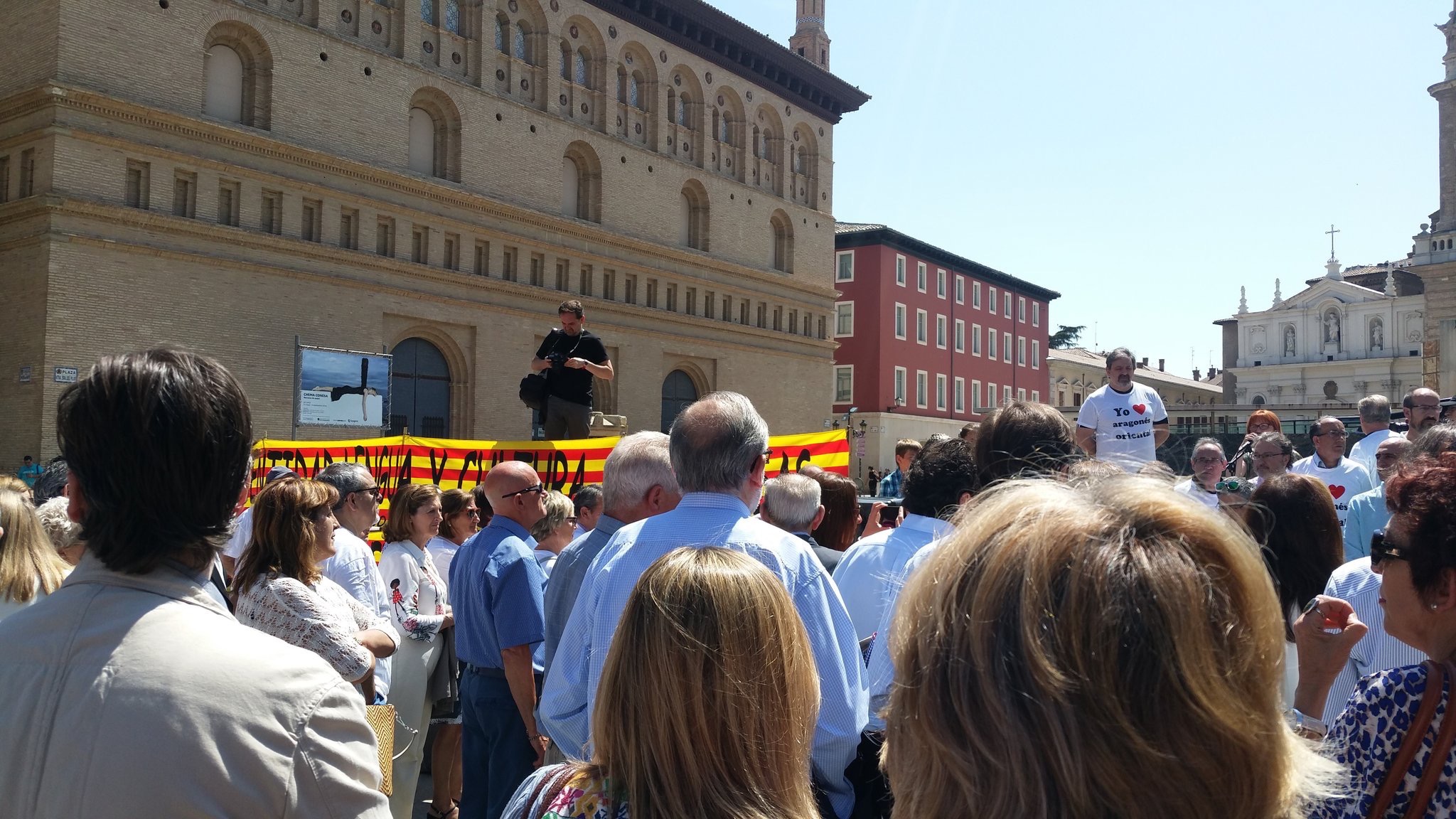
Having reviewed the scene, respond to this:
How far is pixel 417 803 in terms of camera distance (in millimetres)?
7543

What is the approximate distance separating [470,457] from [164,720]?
10.0m

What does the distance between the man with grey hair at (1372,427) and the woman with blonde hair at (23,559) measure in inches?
345

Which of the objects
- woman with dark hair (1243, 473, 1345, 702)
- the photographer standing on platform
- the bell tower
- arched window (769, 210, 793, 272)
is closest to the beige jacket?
woman with dark hair (1243, 473, 1345, 702)

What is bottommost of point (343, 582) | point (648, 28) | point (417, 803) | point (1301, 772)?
point (417, 803)

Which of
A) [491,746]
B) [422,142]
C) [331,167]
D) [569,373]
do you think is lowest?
[491,746]

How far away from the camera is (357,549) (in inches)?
234

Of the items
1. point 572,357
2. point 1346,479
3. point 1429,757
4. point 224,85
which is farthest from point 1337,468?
point 224,85

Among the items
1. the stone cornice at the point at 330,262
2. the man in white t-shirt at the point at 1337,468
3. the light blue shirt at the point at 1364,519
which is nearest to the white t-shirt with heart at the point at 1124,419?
the man in white t-shirt at the point at 1337,468

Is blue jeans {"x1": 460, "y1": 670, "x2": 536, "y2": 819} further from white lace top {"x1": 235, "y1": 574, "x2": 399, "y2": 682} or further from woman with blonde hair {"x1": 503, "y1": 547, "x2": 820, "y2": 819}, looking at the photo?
woman with blonde hair {"x1": 503, "y1": 547, "x2": 820, "y2": 819}

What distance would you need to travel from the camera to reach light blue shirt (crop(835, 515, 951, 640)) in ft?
14.3

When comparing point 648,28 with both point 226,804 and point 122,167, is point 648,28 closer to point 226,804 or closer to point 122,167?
point 122,167

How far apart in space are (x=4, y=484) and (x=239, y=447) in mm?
3468

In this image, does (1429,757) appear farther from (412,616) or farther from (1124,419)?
(1124,419)

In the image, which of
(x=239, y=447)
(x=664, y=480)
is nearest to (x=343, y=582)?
(x=664, y=480)
